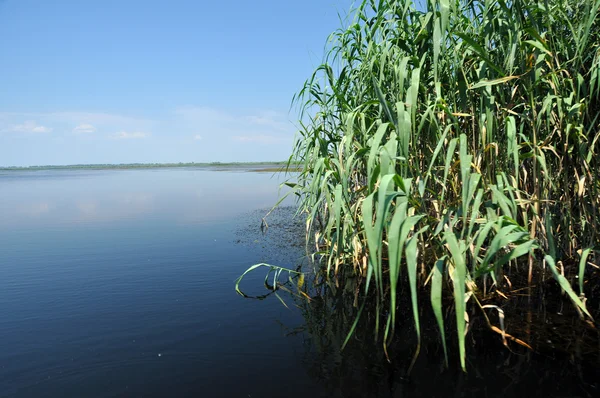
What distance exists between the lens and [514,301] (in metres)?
4.20

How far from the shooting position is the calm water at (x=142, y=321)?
125 inches

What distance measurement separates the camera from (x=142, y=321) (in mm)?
4336

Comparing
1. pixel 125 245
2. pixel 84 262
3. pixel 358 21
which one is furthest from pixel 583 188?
pixel 125 245

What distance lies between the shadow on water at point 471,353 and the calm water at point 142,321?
0.90 ft

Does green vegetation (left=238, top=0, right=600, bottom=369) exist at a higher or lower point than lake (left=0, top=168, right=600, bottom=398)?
higher

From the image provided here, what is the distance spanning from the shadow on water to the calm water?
27 centimetres

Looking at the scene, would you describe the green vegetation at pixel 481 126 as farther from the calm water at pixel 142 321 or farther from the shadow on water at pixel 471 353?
the calm water at pixel 142 321

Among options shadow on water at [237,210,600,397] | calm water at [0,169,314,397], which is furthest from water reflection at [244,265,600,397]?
calm water at [0,169,314,397]

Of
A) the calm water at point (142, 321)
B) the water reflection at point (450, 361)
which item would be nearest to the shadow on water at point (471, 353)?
the water reflection at point (450, 361)

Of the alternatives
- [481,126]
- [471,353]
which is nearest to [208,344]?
[471,353]

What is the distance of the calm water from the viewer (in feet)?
10.4

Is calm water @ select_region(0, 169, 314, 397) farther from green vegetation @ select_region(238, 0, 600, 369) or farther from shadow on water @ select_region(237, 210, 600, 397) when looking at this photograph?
green vegetation @ select_region(238, 0, 600, 369)

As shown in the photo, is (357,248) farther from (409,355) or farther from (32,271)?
(32,271)

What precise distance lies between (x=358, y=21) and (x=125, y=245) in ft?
22.2
